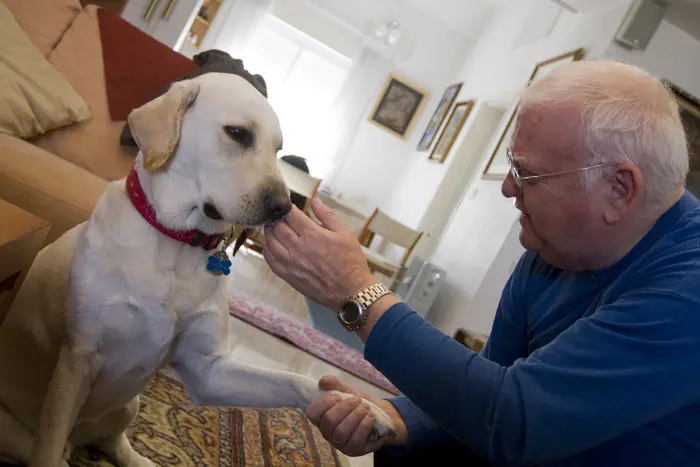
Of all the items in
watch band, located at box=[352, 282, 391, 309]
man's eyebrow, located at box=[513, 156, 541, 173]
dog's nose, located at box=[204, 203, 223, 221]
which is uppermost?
man's eyebrow, located at box=[513, 156, 541, 173]

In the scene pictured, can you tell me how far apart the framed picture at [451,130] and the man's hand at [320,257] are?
5.26 m

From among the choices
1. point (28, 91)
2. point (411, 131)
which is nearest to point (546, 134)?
point (28, 91)

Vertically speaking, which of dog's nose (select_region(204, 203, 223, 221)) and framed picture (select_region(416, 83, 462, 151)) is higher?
framed picture (select_region(416, 83, 462, 151))

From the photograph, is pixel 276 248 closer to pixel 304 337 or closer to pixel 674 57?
pixel 304 337

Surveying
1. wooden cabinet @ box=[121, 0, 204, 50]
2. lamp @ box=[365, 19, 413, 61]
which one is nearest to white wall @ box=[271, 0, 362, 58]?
lamp @ box=[365, 19, 413, 61]

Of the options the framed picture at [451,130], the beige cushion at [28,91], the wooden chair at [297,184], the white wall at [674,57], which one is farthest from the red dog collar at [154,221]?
the framed picture at [451,130]

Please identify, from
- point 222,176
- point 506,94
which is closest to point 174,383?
point 222,176

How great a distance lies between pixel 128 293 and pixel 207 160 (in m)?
0.29

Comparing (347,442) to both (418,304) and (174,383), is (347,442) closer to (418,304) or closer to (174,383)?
(174,383)

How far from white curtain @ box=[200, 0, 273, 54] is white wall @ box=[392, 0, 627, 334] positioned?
2.80 metres

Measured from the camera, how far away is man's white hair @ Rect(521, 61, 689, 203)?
90 centimetres

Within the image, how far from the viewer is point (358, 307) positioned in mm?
914

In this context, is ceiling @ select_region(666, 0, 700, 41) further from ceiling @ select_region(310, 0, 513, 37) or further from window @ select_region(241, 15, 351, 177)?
window @ select_region(241, 15, 351, 177)

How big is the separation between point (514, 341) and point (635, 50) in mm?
3177
